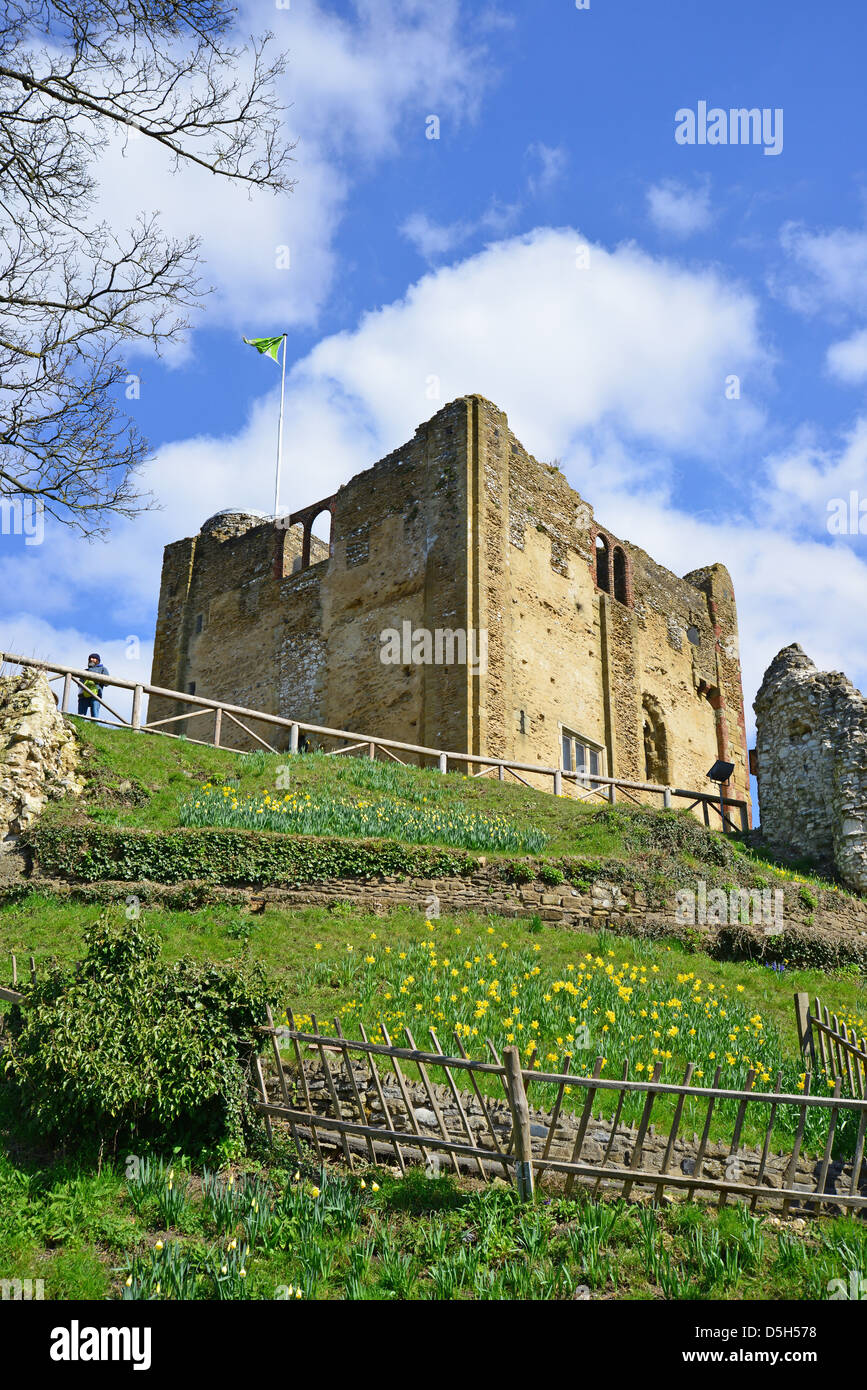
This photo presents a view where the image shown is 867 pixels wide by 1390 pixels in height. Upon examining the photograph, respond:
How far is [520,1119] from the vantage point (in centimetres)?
723

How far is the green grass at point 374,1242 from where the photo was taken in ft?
20.8

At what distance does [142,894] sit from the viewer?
44.1 feet

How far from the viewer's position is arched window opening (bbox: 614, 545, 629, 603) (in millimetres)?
29922

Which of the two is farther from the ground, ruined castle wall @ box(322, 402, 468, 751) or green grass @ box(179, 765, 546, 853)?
ruined castle wall @ box(322, 402, 468, 751)

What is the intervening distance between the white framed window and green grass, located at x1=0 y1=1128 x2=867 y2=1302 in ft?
59.1

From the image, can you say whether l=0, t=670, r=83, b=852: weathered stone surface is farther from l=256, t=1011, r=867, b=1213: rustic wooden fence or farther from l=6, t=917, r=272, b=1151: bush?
l=256, t=1011, r=867, b=1213: rustic wooden fence

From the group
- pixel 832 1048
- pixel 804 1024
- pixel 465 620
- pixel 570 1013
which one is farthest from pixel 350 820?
pixel 465 620

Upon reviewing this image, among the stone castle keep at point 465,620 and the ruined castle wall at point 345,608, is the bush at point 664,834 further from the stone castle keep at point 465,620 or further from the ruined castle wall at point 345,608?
the ruined castle wall at point 345,608

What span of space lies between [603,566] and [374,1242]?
24.7 meters

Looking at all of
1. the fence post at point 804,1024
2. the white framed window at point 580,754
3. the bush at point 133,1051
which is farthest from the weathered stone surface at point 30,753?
the white framed window at point 580,754

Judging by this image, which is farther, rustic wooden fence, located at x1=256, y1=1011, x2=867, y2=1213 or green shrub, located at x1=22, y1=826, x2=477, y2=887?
green shrub, located at x1=22, y1=826, x2=477, y2=887

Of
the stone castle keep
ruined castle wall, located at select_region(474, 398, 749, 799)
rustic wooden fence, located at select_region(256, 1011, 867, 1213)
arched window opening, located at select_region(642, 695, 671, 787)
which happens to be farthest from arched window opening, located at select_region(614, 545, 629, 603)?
rustic wooden fence, located at select_region(256, 1011, 867, 1213)

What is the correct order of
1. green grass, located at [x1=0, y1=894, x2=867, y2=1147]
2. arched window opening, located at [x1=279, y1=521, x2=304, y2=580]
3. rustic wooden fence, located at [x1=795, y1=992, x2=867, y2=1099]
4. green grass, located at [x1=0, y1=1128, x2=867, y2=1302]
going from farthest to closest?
arched window opening, located at [x1=279, y1=521, x2=304, y2=580]
green grass, located at [x1=0, y1=894, x2=867, y2=1147]
rustic wooden fence, located at [x1=795, y1=992, x2=867, y2=1099]
green grass, located at [x1=0, y1=1128, x2=867, y2=1302]
